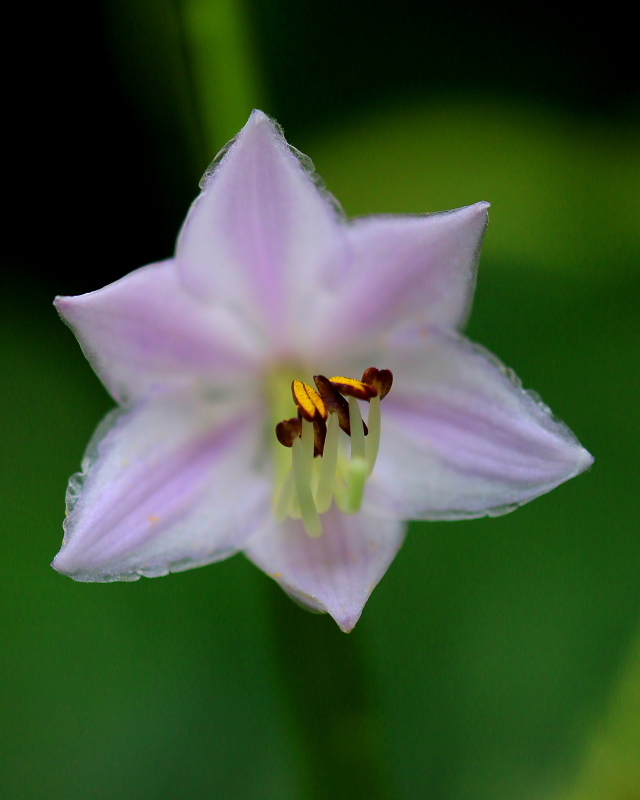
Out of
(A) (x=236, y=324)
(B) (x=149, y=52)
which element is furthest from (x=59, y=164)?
(A) (x=236, y=324)

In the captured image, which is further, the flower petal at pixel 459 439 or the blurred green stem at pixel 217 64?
the blurred green stem at pixel 217 64

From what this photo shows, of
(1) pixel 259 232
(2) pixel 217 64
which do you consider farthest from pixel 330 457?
(2) pixel 217 64

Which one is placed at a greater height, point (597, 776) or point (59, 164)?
point (59, 164)

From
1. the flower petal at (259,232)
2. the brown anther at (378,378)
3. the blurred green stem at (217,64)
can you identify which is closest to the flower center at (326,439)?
the brown anther at (378,378)

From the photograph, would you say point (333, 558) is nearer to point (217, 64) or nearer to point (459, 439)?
point (459, 439)

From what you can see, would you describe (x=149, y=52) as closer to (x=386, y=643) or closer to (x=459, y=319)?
(x=459, y=319)

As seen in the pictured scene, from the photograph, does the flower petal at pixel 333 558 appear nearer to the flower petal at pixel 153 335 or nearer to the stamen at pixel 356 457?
the stamen at pixel 356 457
